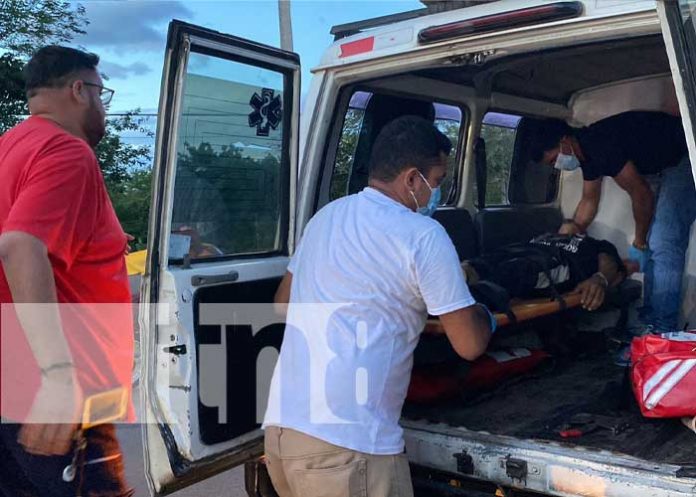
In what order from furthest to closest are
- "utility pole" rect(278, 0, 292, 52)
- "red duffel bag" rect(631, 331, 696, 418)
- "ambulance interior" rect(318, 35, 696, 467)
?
"utility pole" rect(278, 0, 292, 52) < "ambulance interior" rect(318, 35, 696, 467) < "red duffel bag" rect(631, 331, 696, 418)

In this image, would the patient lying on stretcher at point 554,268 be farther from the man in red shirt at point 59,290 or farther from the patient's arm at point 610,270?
the man in red shirt at point 59,290

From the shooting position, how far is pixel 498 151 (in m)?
5.98

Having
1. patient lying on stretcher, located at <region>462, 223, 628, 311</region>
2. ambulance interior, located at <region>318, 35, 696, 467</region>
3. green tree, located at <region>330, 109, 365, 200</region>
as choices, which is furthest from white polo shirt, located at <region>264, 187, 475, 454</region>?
patient lying on stretcher, located at <region>462, 223, 628, 311</region>

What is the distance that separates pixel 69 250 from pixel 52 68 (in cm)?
64

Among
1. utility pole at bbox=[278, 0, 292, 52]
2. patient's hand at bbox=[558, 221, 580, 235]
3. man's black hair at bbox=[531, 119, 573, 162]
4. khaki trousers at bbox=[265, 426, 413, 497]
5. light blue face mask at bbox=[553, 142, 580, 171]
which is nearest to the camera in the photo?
khaki trousers at bbox=[265, 426, 413, 497]

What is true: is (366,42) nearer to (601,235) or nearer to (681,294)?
(681,294)

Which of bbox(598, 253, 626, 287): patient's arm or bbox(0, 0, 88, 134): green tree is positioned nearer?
bbox(598, 253, 626, 287): patient's arm

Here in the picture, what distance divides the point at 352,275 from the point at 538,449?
1.01 m

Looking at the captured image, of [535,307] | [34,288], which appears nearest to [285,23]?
[535,307]

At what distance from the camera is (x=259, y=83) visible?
10.8ft

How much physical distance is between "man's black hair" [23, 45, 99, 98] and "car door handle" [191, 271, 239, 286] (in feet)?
2.74

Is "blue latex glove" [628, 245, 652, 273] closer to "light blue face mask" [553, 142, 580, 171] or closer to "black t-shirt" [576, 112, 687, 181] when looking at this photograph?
"black t-shirt" [576, 112, 687, 181]

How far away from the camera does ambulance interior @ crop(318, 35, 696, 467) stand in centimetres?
344

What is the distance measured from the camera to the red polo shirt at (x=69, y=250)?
7.83 ft
